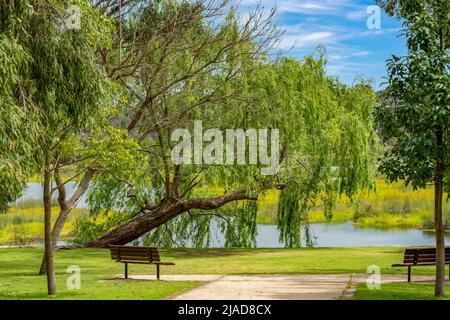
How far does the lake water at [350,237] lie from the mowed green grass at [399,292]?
573 inches

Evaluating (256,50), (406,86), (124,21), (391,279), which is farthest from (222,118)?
(406,86)

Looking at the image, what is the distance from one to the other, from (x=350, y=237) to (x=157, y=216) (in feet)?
41.3

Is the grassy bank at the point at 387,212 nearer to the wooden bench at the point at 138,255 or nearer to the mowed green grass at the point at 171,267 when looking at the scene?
the mowed green grass at the point at 171,267

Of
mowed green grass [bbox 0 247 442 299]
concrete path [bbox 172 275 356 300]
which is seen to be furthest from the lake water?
concrete path [bbox 172 275 356 300]

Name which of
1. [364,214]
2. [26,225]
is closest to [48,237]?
[26,225]

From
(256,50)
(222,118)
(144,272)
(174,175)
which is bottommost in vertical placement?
(144,272)

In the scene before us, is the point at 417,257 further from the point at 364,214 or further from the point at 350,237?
the point at 364,214

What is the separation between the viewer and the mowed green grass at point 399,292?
12422 mm

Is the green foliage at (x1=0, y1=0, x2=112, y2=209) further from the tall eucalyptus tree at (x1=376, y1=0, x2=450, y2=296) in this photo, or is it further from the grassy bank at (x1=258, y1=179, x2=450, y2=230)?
the grassy bank at (x1=258, y1=179, x2=450, y2=230)

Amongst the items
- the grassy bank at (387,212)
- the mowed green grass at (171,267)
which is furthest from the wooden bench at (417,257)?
the grassy bank at (387,212)

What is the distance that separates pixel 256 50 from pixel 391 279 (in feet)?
36.6

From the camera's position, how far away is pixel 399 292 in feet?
43.3
